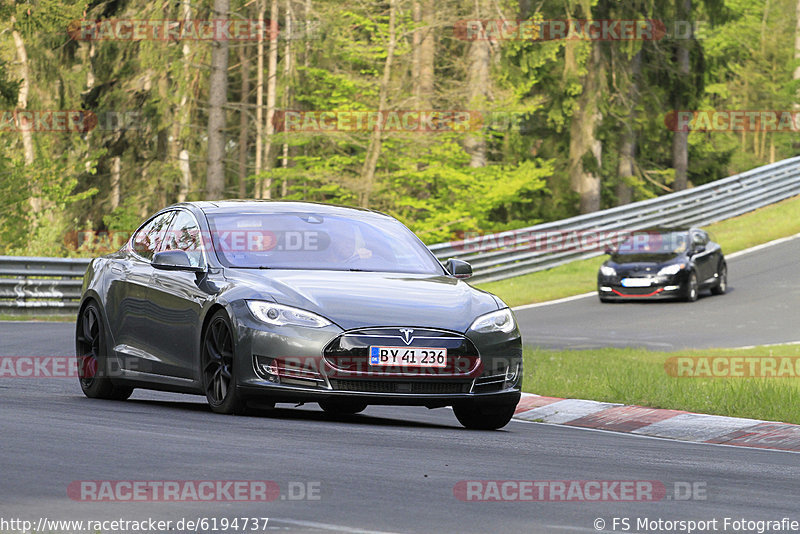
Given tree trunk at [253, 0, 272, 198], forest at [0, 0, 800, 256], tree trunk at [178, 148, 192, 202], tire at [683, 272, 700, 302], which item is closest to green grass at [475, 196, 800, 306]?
tire at [683, 272, 700, 302]

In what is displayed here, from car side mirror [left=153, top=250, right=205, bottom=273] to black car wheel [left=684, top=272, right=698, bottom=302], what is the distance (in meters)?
19.0

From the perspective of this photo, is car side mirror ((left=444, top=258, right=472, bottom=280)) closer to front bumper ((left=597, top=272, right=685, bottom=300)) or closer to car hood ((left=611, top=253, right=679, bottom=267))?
front bumper ((left=597, top=272, right=685, bottom=300))

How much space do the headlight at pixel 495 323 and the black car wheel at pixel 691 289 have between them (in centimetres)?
1851

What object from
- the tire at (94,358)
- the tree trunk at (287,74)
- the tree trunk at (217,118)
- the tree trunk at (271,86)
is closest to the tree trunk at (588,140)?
the tree trunk at (287,74)

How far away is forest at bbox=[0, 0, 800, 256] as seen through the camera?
126 feet

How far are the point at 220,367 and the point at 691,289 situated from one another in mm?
19469

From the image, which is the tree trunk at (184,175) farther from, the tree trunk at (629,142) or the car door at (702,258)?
the car door at (702,258)

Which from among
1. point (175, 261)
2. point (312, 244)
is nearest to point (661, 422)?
point (312, 244)

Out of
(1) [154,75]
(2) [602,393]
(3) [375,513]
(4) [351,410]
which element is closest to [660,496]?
(3) [375,513]

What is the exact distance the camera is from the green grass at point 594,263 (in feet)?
101

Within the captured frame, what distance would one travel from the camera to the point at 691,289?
28.5m

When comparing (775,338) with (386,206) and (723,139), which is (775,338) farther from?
(723,139)

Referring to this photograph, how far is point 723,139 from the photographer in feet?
265

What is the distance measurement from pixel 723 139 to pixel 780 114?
3.85 meters
